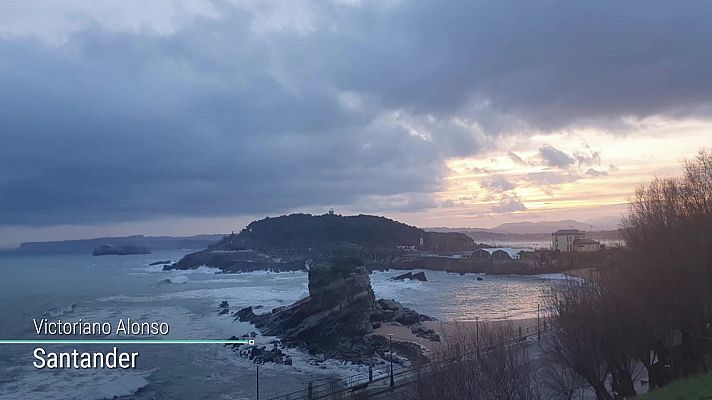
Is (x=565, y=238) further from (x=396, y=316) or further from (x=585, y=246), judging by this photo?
(x=396, y=316)

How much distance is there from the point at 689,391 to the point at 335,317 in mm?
37815

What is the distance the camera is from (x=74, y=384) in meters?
34.2

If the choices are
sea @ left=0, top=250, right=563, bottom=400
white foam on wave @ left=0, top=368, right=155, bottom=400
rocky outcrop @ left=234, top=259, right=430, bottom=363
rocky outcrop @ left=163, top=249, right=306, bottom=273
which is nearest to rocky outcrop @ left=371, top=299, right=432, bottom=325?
rocky outcrop @ left=234, top=259, right=430, bottom=363

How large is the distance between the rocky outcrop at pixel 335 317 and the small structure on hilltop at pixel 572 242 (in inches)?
3238

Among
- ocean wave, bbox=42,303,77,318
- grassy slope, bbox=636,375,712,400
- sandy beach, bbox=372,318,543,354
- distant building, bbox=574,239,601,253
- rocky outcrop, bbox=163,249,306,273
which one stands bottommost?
sandy beach, bbox=372,318,543,354

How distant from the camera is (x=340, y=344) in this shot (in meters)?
45.8

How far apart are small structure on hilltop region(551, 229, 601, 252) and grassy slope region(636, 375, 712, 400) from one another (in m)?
117

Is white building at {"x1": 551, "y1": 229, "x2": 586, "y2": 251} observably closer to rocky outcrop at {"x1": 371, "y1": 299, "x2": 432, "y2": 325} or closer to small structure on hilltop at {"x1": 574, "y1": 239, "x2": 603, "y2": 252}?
small structure on hilltop at {"x1": 574, "y1": 239, "x2": 603, "y2": 252}

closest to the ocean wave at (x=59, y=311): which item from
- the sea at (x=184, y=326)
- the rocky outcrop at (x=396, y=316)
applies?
the sea at (x=184, y=326)

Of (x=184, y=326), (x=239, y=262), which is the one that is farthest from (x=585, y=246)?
(x=184, y=326)

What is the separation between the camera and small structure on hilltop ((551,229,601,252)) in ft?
427

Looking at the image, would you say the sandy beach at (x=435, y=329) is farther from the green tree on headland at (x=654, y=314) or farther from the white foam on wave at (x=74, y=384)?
the green tree on headland at (x=654, y=314)

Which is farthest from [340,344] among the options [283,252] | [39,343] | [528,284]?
[283,252]

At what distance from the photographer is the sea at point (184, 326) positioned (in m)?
33.9
